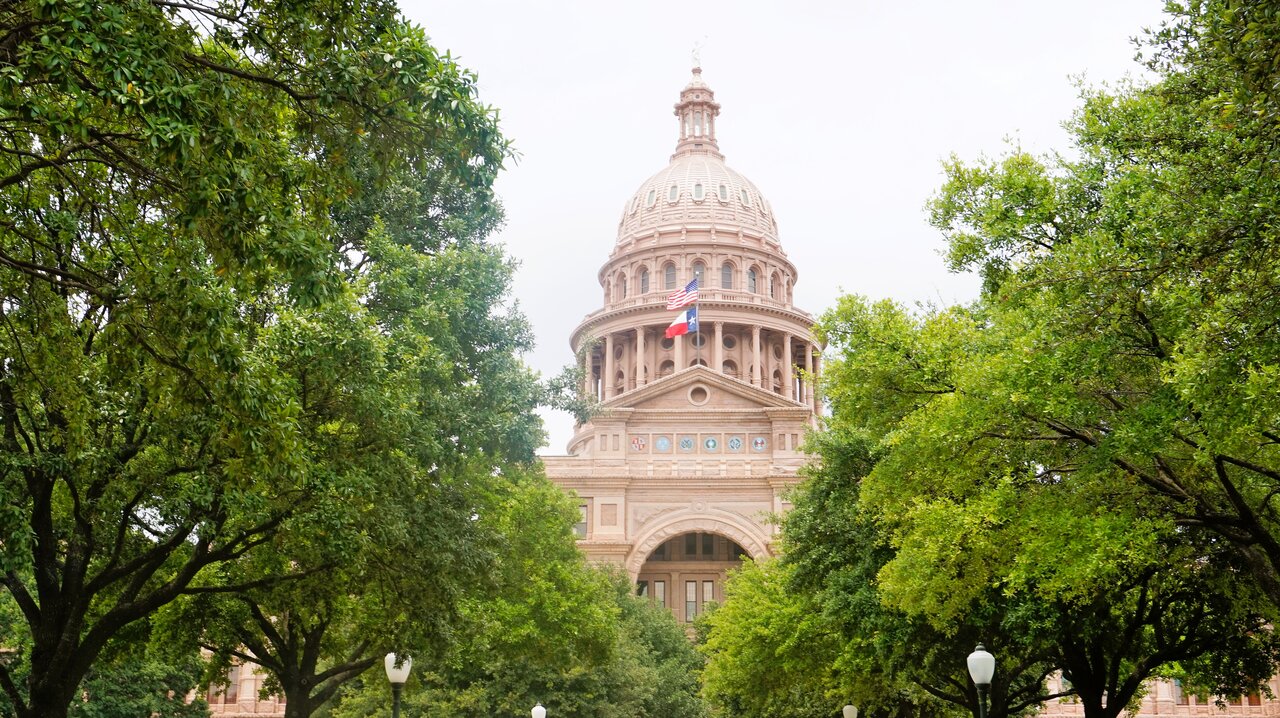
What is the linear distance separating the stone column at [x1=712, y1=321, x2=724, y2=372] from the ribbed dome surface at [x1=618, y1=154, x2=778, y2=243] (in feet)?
32.4

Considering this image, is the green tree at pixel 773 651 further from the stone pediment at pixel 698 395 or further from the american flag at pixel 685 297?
the american flag at pixel 685 297

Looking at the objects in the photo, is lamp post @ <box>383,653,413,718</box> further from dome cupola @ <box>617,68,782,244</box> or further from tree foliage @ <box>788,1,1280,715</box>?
→ dome cupola @ <box>617,68,782,244</box>

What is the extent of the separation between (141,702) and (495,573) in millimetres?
23546

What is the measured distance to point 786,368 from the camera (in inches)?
3920

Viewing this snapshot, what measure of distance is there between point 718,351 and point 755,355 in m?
3.12

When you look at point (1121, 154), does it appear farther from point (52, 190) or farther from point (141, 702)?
→ point (141, 702)

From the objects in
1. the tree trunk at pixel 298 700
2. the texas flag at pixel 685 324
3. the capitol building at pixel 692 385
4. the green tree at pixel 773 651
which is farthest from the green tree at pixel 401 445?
the texas flag at pixel 685 324

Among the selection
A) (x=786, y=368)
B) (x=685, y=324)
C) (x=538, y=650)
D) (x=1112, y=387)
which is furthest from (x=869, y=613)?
(x=786, y=368)

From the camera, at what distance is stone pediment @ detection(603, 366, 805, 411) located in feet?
256

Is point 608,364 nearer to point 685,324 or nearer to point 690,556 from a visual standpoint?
point 685,324

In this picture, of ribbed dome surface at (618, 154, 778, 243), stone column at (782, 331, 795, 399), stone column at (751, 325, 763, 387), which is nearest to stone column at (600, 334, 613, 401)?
ribbed dome surface at (618, 154, 778, 243)

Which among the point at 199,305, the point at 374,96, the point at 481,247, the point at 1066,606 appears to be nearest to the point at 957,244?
the point at 1066,606

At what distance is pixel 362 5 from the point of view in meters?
12.6

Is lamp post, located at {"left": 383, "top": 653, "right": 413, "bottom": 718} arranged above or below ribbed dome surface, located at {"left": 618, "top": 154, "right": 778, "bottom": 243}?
below
